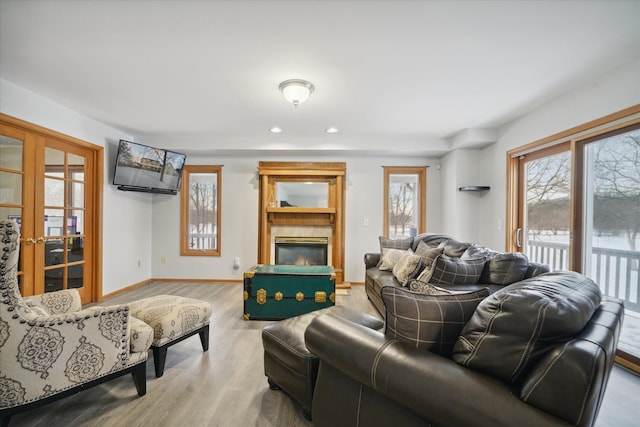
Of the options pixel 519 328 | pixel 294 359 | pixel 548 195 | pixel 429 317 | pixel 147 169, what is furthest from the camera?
pixel 147 169

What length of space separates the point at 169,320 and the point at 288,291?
118cm

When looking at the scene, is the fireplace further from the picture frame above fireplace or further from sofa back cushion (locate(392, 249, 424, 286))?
sofa back cushion (locate(392, 249, 424, 286))

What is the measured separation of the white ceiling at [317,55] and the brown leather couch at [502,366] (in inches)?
64.0

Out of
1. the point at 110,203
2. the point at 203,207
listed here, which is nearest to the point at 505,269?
the point at 203,207

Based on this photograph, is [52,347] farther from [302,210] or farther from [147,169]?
[302,210]

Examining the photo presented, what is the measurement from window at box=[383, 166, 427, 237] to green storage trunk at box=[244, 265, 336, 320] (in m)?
2.20

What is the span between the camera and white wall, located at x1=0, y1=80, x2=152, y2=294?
8.75 ft

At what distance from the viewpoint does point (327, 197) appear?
14.8 feet

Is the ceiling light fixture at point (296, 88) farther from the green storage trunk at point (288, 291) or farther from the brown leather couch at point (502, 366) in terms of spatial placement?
the brown leather couch at point (502, 366)

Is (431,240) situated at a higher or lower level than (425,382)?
higher

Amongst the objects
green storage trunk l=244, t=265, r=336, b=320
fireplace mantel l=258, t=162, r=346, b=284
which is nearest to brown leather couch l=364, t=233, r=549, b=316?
green storage trunk l=244, t=265, r=336, b=320

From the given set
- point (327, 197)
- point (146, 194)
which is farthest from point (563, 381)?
point (146, 194)

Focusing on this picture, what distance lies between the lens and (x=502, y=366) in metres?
0.87

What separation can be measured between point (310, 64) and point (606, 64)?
2342mm
